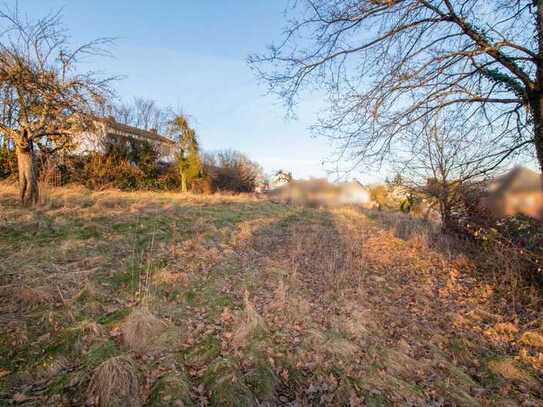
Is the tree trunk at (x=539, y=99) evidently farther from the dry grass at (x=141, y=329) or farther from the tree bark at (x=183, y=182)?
the tree bark at (x=183, y=182)

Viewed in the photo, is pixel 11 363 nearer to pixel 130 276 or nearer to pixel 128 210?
pixel 130 276

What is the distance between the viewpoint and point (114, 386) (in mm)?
2475

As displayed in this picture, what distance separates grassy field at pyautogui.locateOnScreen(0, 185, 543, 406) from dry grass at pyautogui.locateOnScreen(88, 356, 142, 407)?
0.4 inches

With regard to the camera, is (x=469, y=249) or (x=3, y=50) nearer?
(x=3, y=50)

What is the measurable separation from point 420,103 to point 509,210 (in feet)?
10.9

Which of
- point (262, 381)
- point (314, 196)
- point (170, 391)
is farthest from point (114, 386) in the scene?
point (314, 196)

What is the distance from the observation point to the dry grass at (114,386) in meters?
2.41

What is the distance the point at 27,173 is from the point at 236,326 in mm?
7406

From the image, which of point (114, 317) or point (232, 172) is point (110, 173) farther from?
point (114, 317)

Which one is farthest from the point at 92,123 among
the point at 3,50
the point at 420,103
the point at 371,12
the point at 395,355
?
the point at 395,355

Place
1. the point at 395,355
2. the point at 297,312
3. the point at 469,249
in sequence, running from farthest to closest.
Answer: the point at 469,249 → the point at 297,312 → the point at 395,355

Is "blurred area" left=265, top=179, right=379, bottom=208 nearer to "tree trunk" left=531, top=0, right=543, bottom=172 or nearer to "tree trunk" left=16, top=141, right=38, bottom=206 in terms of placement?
"tree trunk" left=531, top=0, right=543, bottom=172

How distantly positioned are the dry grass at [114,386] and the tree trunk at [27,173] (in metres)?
6.99

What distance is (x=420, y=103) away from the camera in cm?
354
